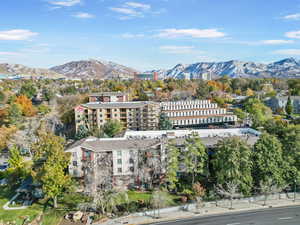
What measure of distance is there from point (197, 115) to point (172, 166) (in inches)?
2018

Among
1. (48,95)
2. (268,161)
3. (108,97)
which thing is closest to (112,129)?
(108,97)

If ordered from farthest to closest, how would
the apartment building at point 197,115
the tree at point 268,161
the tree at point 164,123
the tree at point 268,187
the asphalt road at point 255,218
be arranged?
the apartment building at point 197,115 → the tree at point 164,123 → the tree at point 268,161 → the tree at point 268,187 → the asphalt road at point 255,218

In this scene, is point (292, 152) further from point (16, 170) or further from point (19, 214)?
point (16, 170)

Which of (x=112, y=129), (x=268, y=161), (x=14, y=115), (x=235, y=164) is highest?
(x=14, y=115)

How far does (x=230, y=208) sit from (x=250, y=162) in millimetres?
7509

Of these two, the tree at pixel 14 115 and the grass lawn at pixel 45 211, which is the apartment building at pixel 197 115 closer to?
the tree at pixel 14 115

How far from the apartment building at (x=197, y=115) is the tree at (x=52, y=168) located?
2005 inches

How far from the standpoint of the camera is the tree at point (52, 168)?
120ft

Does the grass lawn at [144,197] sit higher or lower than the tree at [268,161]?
lower

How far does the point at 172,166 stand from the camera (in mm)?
39750

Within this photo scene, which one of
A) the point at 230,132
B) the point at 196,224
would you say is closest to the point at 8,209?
the point at 196,224

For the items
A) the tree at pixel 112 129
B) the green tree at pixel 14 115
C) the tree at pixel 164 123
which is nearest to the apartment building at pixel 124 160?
the tree at pixel 112 129

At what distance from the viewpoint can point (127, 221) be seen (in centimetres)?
3378

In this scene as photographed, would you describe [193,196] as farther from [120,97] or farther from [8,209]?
[120,97]
